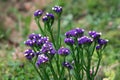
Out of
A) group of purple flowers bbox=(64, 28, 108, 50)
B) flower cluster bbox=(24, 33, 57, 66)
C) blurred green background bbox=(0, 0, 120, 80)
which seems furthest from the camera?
blurred green background bbox=(0, 0, 120, 80)

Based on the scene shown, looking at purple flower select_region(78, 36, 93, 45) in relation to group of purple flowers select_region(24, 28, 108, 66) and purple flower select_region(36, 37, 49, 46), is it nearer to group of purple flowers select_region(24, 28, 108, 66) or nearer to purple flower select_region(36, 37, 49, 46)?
group of purple flowers select_region(24, 28, 108, 66)

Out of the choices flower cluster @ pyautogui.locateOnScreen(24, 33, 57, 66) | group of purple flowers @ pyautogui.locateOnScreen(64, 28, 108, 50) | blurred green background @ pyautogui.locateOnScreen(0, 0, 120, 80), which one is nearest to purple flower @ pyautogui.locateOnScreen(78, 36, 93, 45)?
group of purple flowers @ pyautogui.locateOnScreen(64, 28, 108, 50)

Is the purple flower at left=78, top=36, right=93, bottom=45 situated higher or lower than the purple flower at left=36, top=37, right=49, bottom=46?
lower

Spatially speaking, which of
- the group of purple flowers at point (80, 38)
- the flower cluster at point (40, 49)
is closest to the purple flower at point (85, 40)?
the group of purple flowers at point (80, 38)

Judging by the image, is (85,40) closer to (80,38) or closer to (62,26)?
Result: (80,38)

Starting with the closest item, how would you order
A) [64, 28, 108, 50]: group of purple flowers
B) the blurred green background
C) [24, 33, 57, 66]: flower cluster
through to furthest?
[24, 33, 57, 66]: flower cluster
[64, 28, 108, 50]: group of purple flowers
the blurred green background

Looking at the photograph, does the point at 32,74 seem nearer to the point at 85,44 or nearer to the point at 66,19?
the point at 85,44

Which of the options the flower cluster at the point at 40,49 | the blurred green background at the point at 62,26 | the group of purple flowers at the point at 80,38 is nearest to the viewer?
the flower cluster at the point at 40,49

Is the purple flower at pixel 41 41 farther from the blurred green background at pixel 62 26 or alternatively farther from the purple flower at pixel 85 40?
the blurred green background at pixel 62 26

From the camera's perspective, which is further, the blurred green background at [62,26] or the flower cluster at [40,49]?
the blurred green background at [62,26]
